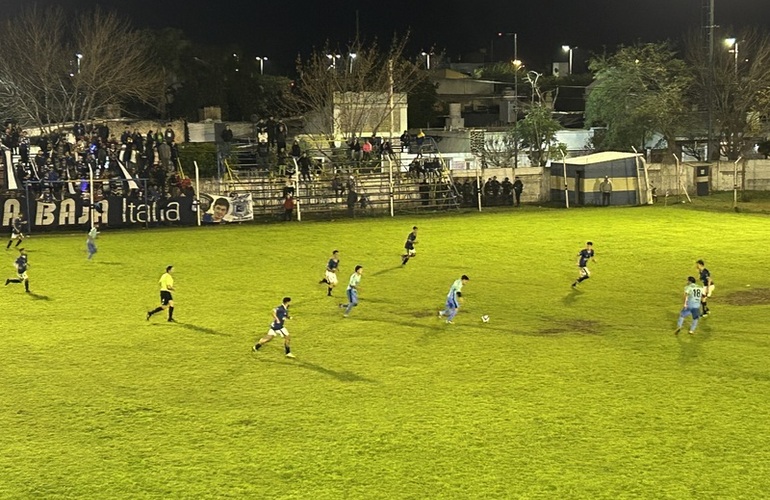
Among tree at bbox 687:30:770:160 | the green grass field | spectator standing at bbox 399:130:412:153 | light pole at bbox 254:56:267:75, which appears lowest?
the green grass field

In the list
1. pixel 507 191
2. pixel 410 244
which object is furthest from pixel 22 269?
pixel 507 191

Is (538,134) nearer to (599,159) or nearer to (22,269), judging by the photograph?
(599,159)

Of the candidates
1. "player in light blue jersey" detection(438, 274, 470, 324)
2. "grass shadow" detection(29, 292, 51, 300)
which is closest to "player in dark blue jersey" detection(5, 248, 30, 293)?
"grass shadow" detection(29, 292, 51, 300)

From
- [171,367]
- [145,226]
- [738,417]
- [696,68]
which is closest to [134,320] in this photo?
[171,367]

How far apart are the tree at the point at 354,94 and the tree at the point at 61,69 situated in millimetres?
12077

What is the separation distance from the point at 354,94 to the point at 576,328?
3990 cm

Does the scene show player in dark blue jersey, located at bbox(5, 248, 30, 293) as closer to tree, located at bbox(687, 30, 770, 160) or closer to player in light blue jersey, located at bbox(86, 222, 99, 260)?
player in light blue jersey, located at bbox(86, 222, 99, 260)

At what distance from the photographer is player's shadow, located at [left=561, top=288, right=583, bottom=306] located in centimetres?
2331

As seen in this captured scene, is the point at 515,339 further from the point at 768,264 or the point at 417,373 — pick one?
the point at 768,264

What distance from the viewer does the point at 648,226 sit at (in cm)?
3916

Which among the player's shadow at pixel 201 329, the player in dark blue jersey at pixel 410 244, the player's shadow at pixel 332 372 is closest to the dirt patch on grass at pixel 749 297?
the player in dark blue jersey at pixel 410 244

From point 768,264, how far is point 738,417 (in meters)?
16.8

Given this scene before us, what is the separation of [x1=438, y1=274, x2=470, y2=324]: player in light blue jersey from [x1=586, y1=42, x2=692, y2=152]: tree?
1775 inches


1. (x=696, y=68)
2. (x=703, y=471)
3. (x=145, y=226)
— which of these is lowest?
(x=703, y=471)
